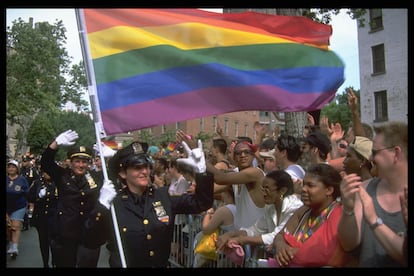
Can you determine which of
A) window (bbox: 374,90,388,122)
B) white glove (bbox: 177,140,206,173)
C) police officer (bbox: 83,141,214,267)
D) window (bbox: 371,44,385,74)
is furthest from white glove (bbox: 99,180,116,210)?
window (bbox: 371,44,385,74)

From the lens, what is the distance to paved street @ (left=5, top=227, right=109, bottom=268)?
26.5 feet

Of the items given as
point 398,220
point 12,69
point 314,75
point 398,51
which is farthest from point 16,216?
point 398,51

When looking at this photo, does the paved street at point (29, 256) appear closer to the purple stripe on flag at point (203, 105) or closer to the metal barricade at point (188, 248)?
the metal barricade at point (188, 248)

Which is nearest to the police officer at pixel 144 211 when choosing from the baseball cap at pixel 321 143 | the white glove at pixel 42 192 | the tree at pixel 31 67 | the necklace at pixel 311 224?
the necklace at pixel 311 224

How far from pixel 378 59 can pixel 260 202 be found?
2890 centimetres

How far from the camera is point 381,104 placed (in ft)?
100.0

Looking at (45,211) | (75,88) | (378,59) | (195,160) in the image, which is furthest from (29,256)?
(378,59)

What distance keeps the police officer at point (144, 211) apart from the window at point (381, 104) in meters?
27.3

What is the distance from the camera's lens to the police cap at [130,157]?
4.38 meters

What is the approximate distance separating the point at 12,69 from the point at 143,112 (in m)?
13.8

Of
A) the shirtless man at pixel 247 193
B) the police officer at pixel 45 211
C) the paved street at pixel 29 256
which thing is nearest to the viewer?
the shirtless man at pixel 247 193

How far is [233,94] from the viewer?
462cm
